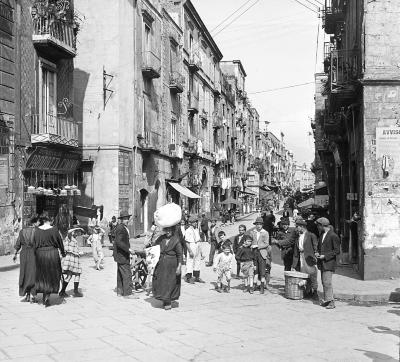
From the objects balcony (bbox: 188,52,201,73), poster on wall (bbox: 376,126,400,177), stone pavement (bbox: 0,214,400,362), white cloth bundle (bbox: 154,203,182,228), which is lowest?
stone pavement (bbox: 0,214,400,362)


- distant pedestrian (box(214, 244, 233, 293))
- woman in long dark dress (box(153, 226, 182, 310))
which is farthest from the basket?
woman in long dark dress (box(153, 226, 182, 310))

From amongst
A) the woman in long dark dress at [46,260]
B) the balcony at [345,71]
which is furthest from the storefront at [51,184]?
the balcony at [345,71]

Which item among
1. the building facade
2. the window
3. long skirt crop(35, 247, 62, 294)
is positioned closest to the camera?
long skirt crop(35, 247, 62, 294)

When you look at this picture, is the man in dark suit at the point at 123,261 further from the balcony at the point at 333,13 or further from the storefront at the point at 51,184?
the balcony at the point at 333,13

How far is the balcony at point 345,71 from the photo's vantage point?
46.0 ft

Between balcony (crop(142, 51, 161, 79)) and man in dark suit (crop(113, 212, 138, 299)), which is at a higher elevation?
balcony (crop(142, 51, 161, 79))

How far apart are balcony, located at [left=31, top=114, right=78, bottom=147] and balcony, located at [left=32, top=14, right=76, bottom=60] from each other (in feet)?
7.33

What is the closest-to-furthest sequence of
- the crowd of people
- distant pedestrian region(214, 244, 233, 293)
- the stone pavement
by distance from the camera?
the stone pavement → the crowd of people → distant pedestrian region(214, 244, 233, 293)

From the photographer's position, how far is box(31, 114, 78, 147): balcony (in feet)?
59.3

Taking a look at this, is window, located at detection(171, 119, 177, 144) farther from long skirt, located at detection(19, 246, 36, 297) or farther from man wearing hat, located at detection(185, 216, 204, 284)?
long skirt, located at detection(19, 246, 36, 297)

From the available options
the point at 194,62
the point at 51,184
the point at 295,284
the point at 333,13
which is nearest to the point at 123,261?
the point at 295,284

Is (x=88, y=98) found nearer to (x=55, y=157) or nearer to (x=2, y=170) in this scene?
(x=55, y=157)

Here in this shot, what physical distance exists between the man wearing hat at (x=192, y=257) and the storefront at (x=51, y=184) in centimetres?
690

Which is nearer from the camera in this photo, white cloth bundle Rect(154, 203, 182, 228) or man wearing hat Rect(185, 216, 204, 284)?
white cloth bundle Rect(154, 203, 182, 228)
